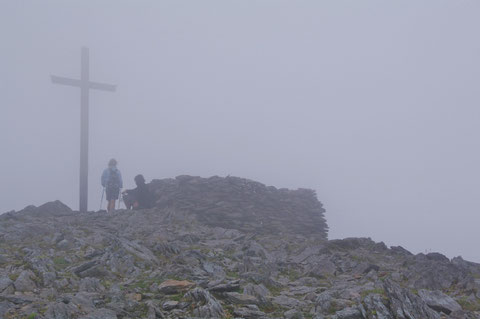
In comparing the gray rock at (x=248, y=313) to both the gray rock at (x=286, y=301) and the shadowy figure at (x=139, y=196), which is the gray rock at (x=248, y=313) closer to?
the gray rock at (x=286, y=301)

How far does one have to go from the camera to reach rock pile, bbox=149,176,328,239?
20062 mm

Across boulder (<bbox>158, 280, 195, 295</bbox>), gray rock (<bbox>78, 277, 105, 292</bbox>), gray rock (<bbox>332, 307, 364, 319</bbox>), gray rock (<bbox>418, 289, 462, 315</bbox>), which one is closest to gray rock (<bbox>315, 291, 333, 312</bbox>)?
gray rock (<bbox>332, 307, 364, 319</bbox>)

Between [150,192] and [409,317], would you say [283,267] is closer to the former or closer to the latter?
[409,317]

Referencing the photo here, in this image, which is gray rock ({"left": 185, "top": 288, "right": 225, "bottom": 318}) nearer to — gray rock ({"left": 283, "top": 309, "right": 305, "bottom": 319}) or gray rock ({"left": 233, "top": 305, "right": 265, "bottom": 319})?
gray rock ({"left": 233, "top": 305, "right": 265, "bottom": 319})

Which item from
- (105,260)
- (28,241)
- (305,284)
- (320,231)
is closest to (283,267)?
(305,284)

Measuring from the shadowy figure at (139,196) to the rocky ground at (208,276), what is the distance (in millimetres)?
3823

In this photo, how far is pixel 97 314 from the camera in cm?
739

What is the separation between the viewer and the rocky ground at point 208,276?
8094 mm

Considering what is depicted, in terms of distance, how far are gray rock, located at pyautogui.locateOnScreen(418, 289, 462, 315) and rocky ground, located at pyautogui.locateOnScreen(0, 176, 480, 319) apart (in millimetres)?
22

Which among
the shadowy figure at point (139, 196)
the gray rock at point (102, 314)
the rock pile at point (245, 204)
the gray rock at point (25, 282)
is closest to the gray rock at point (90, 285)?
the gray rock at point (25, 282)

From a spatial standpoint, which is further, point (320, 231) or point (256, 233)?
point (320, 231)

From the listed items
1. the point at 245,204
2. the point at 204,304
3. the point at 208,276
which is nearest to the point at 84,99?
the point at 245,204

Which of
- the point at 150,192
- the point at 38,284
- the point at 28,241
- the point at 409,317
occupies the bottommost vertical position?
the point at 409,317

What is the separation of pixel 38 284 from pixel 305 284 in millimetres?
5879
